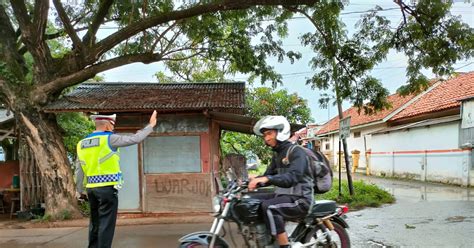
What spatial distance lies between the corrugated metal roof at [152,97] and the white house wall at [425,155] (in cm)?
892

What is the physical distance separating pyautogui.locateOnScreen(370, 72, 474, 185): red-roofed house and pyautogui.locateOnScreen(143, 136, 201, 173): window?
930cm

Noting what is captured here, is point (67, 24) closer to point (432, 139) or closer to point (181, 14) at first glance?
point (181, 14)

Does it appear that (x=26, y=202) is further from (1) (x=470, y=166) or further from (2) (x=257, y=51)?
(1) (x=470, y=166)

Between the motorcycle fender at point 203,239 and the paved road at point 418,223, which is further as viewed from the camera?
the paved road at point 418,223

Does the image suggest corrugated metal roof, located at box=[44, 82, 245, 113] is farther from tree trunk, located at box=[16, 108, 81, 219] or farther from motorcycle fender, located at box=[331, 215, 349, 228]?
motorcycle fender, located at box=[331, 215, 349, 228]

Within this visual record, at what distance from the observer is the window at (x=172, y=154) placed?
1023 centimetres

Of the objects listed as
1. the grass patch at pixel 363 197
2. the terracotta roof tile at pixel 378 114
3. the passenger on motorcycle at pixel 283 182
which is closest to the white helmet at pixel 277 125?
the passenger on motorcycle at pixel 283 182

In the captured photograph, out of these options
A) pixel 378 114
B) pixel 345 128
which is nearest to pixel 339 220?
pixel 345 128

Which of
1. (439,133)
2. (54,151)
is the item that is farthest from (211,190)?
(439,133)

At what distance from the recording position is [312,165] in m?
4.65

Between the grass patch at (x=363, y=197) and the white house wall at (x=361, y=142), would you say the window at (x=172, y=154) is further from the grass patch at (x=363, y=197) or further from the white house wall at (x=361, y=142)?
the white house wall at (x=361, y=142)

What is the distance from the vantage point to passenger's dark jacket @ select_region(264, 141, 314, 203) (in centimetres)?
429

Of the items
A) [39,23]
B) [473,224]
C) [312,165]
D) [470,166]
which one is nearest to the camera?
[312,165]

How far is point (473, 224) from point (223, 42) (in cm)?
735
